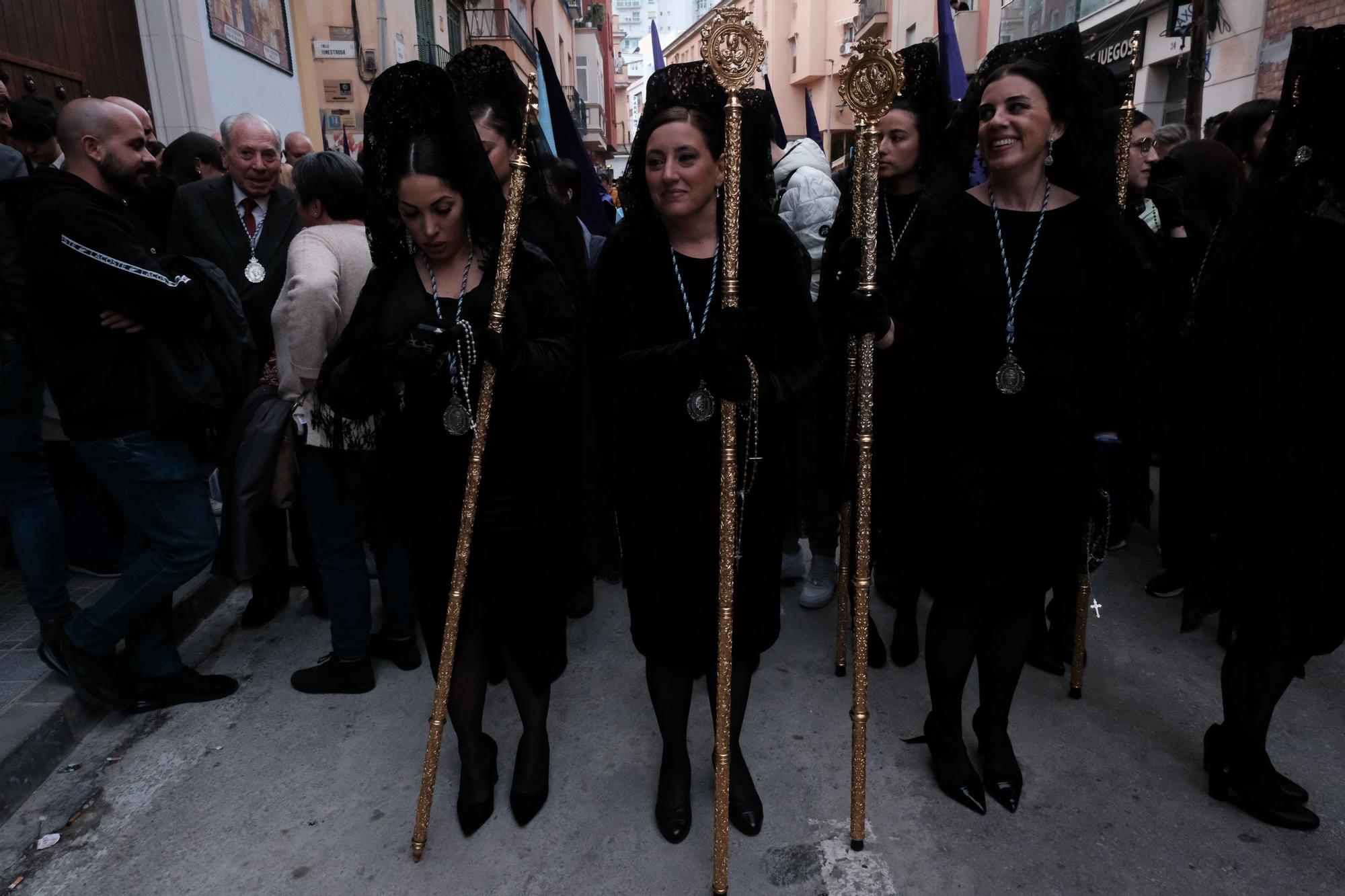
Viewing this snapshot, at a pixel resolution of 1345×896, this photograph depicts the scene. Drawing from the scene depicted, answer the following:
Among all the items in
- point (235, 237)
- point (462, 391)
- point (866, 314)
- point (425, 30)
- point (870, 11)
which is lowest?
point (462, 391)

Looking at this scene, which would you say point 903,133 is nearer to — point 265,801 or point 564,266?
point 564,266

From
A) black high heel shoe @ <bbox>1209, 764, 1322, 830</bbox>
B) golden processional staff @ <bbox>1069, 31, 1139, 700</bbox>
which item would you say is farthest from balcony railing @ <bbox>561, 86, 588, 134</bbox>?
black high heel shoe @ <bbox>1209, 764, 1322, 830</bbox>

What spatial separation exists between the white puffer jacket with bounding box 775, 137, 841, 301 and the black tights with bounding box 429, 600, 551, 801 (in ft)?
8.54

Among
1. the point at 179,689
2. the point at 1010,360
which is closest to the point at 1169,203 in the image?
the point at 1010,360

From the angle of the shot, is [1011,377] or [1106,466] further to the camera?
[1106,466]

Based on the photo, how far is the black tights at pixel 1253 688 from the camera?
2.67 meters

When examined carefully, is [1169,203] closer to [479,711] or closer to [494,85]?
[494,85]

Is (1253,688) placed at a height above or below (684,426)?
below

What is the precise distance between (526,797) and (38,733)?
184 cm

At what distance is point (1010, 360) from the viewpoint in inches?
104

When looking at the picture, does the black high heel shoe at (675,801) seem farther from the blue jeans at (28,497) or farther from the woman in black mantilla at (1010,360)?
the blue jeans at (28,497)

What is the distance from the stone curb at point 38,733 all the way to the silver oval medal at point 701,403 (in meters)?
2.65

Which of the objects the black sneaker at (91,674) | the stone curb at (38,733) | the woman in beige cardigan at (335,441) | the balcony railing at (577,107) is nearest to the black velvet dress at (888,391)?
the woman in beige cardigan at (335,441)

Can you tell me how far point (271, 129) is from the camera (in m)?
3.98
